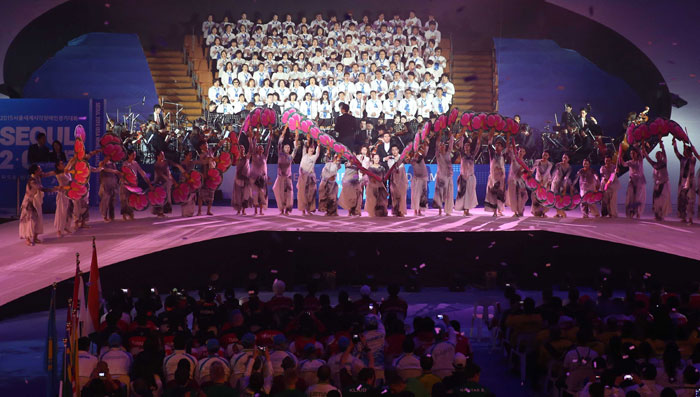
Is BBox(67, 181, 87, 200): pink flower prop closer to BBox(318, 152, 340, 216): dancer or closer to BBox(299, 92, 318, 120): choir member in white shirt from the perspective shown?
BBox(318, 152, 340, 216): dancer

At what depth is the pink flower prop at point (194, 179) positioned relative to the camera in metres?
13.0

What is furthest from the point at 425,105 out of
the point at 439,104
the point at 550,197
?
the point at 550,197

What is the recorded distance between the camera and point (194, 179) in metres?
13.0

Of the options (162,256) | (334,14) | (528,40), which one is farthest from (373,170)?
(528,40)

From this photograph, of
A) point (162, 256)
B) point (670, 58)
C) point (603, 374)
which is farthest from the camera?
point (670, 58)

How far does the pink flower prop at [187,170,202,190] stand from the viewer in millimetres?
12992

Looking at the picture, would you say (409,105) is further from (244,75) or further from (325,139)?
(325,139)

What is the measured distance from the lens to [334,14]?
66.0 feet

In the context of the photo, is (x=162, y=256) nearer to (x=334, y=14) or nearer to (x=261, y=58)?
(x=261, y=58)

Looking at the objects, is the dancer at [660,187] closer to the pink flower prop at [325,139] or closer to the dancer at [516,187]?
the dancer at [516,187]

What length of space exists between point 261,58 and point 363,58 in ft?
8.20

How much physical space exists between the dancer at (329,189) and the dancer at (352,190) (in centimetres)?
16

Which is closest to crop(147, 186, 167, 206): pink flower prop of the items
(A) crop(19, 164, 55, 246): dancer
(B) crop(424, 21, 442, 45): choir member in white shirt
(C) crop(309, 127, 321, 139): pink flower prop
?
(A) crop(19, 164, 55, 246): dancer

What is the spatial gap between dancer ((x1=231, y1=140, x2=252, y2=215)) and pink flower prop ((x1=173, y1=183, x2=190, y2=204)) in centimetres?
84
